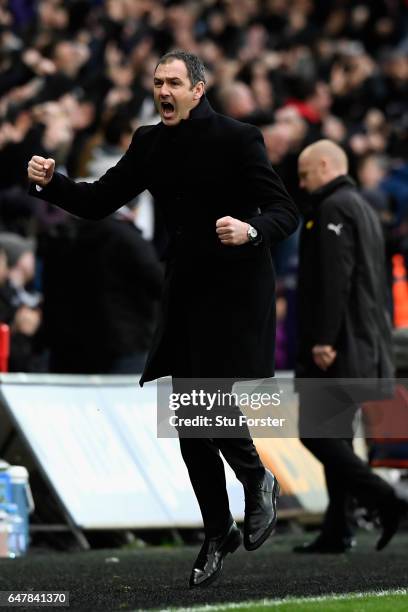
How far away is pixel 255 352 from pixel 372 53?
717 inches

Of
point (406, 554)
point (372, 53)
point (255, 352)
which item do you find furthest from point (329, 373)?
point (372, 53)

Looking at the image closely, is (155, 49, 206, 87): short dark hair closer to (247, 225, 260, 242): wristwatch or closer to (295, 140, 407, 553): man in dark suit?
(247, 225, 260, 242): wristwatch

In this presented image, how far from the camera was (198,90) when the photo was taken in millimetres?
7258

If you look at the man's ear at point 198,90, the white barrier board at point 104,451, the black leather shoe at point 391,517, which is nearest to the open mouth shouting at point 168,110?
the man's ear at point 198,90

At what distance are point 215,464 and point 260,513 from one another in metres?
0.30

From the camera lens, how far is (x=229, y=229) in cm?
686

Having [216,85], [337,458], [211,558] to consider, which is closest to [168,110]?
[211,558]

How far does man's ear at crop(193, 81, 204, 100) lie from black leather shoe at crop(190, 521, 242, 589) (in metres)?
1.92

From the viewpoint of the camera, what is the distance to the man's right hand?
726cm

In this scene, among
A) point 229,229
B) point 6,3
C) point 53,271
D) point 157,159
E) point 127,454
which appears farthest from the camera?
point 6,3

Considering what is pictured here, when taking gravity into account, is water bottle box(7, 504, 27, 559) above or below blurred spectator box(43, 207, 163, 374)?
below

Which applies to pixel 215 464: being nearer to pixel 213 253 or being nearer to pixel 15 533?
pixel 213 253

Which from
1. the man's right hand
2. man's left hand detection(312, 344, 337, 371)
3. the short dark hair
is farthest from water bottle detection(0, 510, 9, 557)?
the short dark hair

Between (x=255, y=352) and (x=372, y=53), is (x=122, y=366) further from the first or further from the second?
(x=372, y=53)
